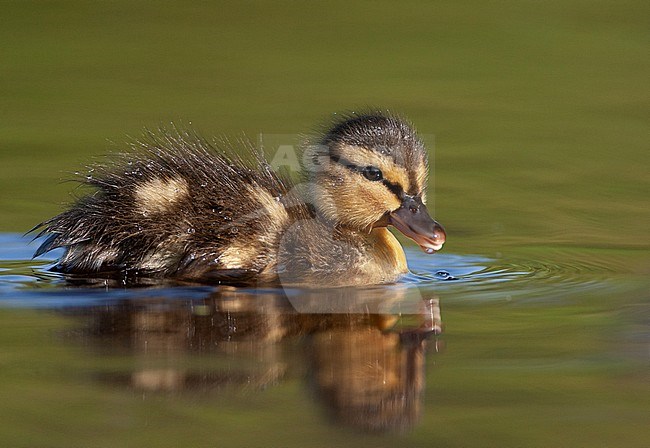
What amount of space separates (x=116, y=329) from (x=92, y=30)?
5.61 meters

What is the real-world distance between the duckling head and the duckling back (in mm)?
233

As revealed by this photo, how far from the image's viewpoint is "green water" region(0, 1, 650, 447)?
369 cm

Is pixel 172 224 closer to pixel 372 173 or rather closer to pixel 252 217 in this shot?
pixel 252 217

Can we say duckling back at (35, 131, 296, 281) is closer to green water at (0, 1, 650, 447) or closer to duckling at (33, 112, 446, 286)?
duckling at (33, 112, 446, 286)

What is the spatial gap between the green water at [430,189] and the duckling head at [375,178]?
0.27 meters

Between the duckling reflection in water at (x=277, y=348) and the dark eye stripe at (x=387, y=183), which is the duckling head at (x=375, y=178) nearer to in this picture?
the dark eye stripe at (x=387, y=183)

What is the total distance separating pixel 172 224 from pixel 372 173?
2.79 feet

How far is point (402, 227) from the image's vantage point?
5652 mm

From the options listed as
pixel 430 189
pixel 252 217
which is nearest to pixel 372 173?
pixel 252 217

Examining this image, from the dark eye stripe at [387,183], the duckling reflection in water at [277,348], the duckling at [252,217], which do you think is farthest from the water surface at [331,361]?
the dark eye stripe at [387,183]

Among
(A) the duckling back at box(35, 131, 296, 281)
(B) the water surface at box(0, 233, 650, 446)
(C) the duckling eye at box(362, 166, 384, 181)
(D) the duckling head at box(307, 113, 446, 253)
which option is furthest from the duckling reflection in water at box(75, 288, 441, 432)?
(C) the duckling eye at box(362, 166, 384, 181)

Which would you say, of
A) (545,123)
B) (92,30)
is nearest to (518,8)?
(545,123)

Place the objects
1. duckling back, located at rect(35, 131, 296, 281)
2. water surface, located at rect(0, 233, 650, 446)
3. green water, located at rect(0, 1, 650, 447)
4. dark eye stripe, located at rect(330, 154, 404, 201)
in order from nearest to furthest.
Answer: water surface, located at rect(0, 233, 650, 446)
green water, located at rect(0, 1, 650, 447)
duckling back, located at rect(35, 131, 296, 281)
dark eye stripe, located at rect(330, 154, 404, 201)

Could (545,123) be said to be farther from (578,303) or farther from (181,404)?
(181,404)
